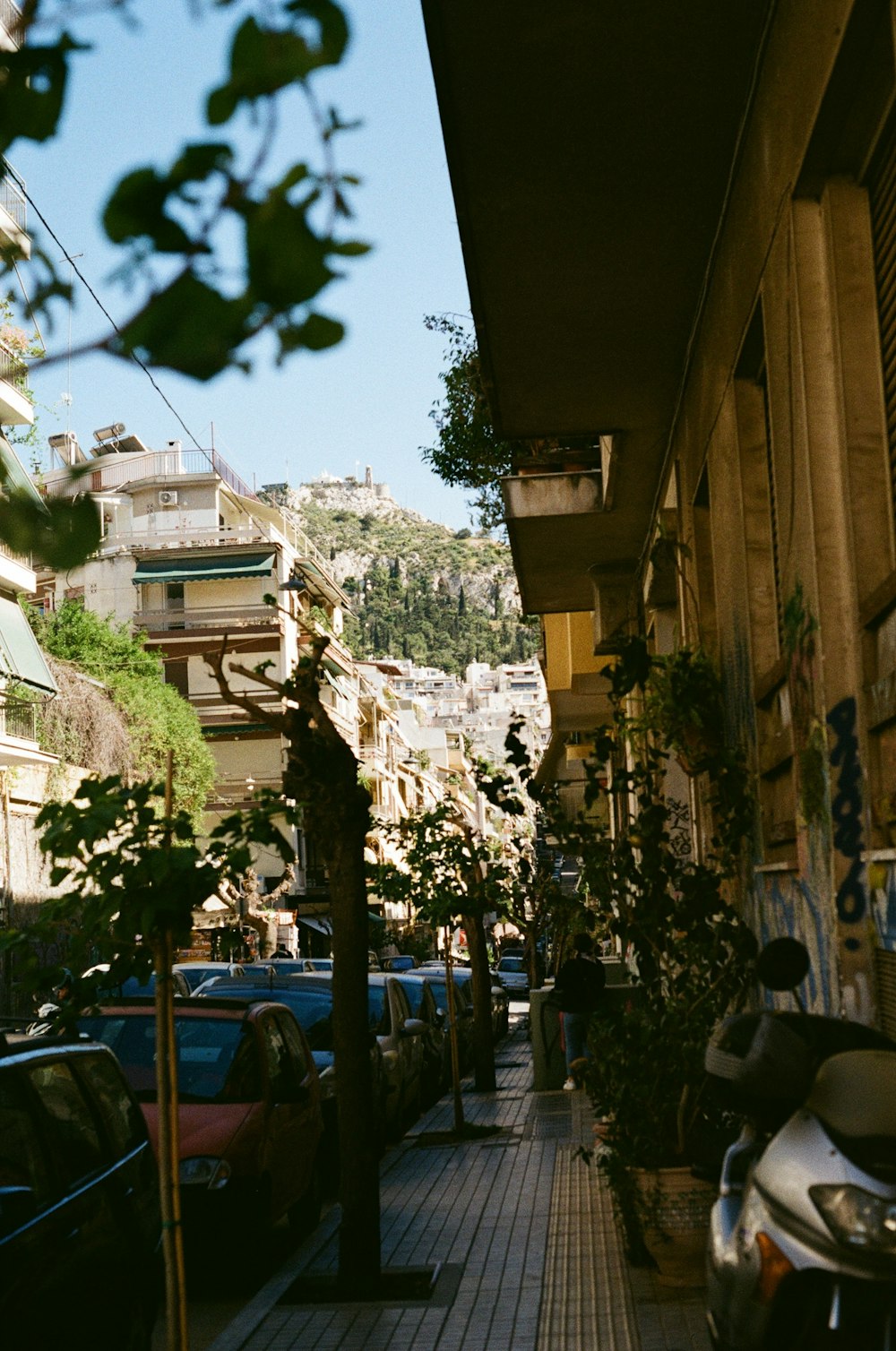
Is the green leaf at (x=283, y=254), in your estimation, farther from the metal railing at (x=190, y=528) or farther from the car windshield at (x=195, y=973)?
the metal railing at (x=190, y=528)

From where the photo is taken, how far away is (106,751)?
43.1 metres

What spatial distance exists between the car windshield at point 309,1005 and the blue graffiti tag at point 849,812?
30.1ft

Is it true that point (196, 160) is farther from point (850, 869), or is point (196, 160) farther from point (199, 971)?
point (199, 971)

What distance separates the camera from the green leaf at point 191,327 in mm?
1971

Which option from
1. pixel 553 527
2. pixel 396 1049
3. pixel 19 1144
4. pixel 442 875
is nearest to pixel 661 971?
pixel 19 1144

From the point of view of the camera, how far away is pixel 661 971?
29.3ft

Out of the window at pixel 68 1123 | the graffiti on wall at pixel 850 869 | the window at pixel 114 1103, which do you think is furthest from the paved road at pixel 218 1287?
the graffiti on wall at pixel 850 869

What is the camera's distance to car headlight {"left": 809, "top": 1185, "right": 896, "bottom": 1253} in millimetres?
2869

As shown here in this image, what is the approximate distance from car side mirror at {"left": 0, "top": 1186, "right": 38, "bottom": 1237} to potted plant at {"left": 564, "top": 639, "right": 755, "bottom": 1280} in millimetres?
3467

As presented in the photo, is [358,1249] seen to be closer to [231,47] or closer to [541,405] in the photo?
[541,405]

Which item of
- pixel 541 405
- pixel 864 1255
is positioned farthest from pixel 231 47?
pixel 541 405

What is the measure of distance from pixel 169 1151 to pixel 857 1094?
11.8 ft

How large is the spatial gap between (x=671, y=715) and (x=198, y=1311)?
4.19 metres

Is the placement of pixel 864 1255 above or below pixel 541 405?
below
